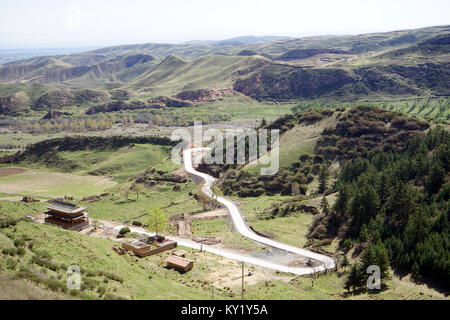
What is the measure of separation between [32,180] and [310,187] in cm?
9005

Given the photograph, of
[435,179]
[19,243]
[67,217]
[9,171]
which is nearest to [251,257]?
[19,243]

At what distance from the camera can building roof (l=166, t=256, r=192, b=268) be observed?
45.1m

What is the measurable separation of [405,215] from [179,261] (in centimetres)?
3367

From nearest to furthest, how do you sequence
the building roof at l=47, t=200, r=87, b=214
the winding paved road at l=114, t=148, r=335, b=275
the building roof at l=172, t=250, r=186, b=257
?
the winding paved road at l=114, t=148, r=335, b=275 → the building roof at l=172, t=250, r=186, b=257 → the building roof at l=47, t=200, r=87, b=214

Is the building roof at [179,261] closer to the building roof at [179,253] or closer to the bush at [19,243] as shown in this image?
the building roof at [179,253]

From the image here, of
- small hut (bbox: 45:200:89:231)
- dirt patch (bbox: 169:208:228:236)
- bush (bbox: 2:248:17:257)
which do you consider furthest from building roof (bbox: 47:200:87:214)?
bush (bbox: 2:248:17:257)

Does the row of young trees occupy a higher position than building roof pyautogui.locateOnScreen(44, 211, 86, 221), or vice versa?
the row of young trees

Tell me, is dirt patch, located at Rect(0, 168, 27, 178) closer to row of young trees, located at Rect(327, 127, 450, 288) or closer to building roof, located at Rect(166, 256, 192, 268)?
building roof, located at Rect(166, 256, 192, 268)

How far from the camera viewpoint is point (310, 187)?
3469 inches

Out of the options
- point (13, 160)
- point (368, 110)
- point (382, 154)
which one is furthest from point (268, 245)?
point (13, 160)

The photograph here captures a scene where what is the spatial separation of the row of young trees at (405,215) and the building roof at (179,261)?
20172 mm

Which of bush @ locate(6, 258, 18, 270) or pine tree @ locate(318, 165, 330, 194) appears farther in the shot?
pine tree @ locate(318, 165, 330, 194)

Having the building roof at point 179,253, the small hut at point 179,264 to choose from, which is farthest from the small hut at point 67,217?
the small hut at point 179,264

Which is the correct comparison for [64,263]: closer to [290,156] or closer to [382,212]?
[382,212]
